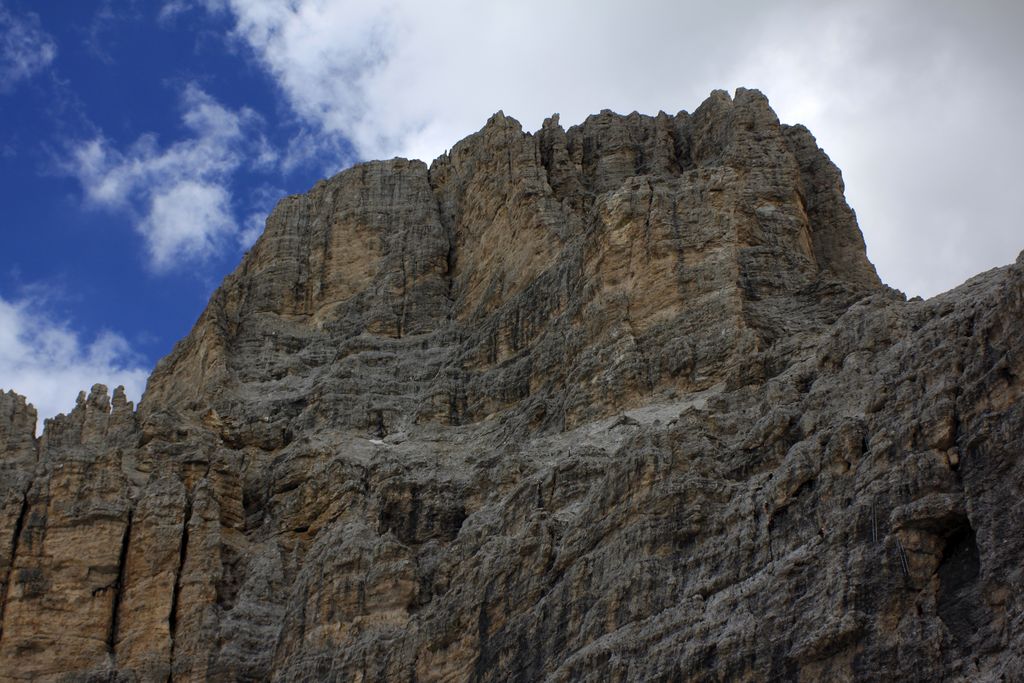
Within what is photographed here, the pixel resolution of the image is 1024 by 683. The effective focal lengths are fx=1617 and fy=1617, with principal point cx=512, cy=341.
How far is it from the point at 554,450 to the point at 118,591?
18426 millimetres

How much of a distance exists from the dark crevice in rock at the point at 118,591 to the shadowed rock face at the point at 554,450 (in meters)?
0.15

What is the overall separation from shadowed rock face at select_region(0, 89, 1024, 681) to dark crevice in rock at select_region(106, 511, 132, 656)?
6.1 inches

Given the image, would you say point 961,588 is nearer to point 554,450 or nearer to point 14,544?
point 554,450

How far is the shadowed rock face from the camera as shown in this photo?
39.9 meters

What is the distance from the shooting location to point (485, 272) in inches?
3332

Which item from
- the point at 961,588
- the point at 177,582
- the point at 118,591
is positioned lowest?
the point at 961,588

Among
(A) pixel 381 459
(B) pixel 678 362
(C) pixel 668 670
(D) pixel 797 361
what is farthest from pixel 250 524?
(C) pixel 668 670

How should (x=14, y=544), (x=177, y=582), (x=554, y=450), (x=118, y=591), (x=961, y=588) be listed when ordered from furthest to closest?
1. (x=14, y=544)
2. (x=118, y=591)
3. (x=177, y=582)
4. (x=554, y=450)
5. (x=961, y=588)

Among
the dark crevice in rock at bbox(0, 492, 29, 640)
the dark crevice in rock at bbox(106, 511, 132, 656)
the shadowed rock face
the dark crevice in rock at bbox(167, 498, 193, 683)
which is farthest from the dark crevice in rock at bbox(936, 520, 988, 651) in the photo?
the dark crevice in rock at bbox(0, 492, 29, 640)

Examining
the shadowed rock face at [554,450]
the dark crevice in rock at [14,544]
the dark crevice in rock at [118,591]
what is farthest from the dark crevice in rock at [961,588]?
the dark crevice in rock at [14,544]

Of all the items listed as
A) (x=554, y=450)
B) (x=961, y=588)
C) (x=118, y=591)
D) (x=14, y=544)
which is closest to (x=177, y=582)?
(x=118, y=591)

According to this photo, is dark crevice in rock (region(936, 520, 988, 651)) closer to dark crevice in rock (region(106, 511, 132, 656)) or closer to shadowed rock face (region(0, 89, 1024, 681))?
shadowed rock face (region(0, 89, 1024, 681))

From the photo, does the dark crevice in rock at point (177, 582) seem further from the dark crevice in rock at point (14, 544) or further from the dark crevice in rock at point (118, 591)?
→ the dark crevice in rock at point (14, 544)

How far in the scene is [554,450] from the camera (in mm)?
62500
